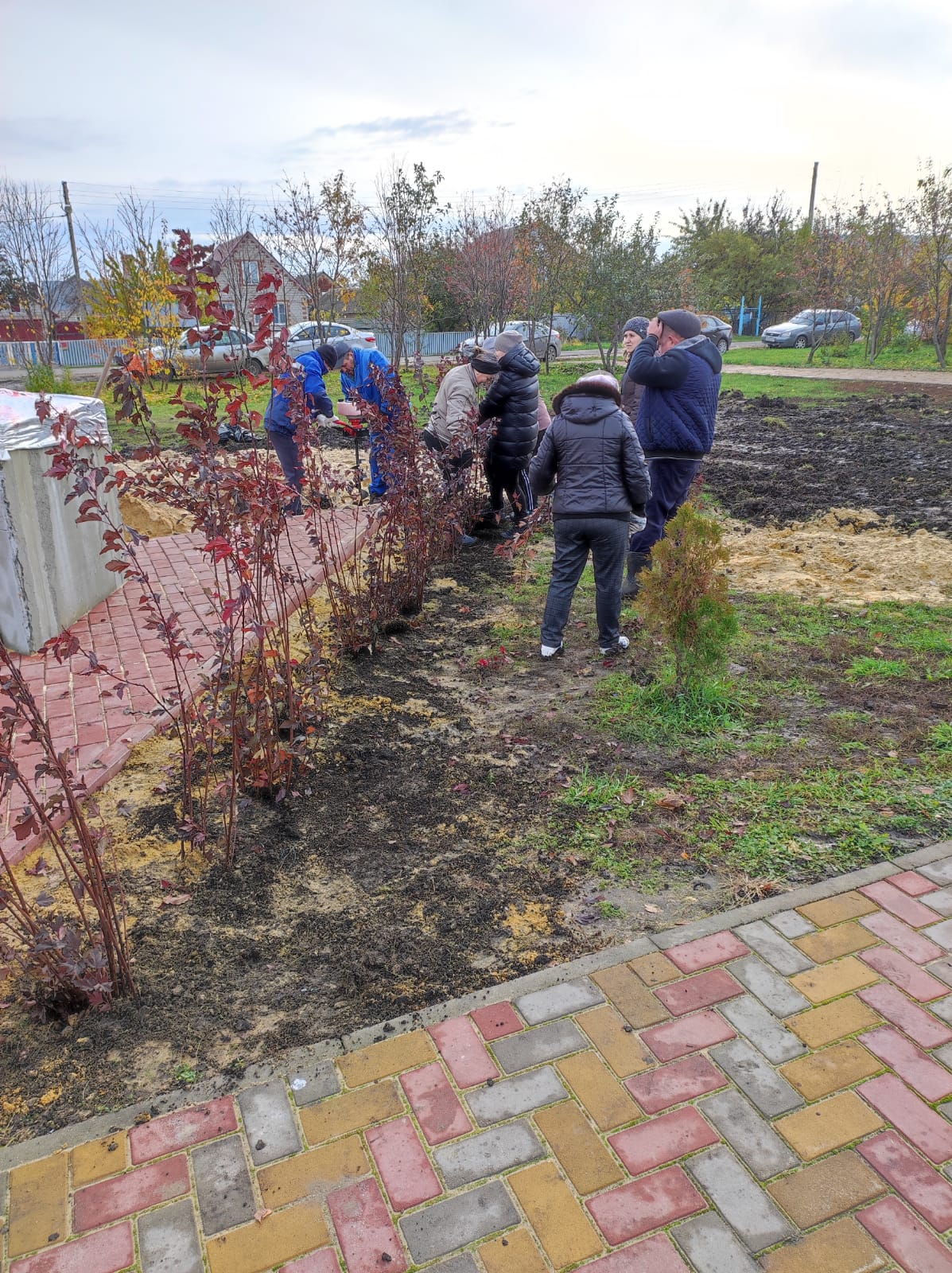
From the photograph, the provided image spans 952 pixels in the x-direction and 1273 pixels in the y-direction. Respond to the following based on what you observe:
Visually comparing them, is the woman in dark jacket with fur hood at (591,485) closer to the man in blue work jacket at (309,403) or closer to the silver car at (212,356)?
the silver car at (212,356)

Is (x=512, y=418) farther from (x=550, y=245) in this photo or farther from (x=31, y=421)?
(x=550, y=245)

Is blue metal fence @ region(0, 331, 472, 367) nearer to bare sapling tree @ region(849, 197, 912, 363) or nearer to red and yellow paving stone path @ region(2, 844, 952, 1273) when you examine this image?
bare sapling tree @ region(849, 197, 912, 363)

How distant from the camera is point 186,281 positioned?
106 inches

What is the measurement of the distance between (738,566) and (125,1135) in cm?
578

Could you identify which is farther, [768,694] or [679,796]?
[768,694]

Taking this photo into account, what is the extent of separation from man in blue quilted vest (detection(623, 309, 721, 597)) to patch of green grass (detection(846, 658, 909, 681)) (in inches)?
66.0

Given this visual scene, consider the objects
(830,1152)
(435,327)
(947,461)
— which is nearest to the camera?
(830,1152)

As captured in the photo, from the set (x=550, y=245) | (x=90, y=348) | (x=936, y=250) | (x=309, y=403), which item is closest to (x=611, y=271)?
(x=550, y=245)

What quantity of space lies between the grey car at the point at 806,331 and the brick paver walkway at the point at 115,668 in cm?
2562

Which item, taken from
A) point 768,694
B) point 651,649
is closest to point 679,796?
point 768,694

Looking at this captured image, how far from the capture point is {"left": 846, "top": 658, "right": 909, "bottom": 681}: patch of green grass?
15.4 feet

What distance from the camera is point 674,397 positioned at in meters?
5.58

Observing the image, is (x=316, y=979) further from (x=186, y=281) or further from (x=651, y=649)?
(x=651, y=649)

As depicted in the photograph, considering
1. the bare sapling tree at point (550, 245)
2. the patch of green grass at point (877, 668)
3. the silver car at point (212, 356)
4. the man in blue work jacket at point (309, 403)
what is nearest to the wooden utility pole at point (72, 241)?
the silver car at point (212, 356)
